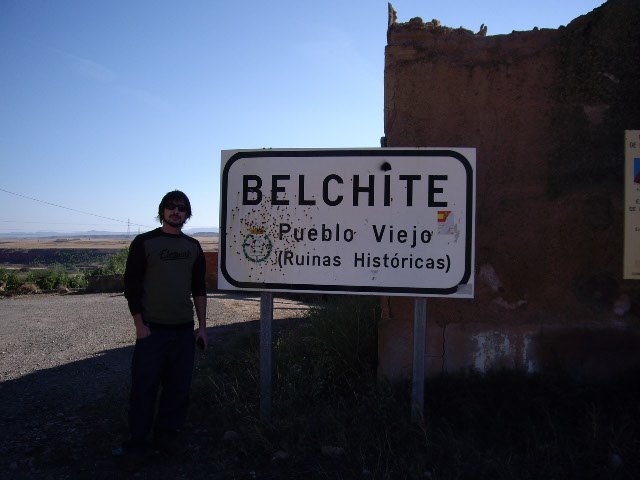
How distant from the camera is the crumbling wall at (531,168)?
13.9ft

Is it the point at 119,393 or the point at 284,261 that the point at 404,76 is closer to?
the point at 284,261

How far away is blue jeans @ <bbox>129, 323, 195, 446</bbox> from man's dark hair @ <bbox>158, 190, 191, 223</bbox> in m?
0.75

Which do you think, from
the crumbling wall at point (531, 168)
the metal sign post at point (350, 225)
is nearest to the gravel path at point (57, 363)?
the metal sign post at point (350, 225)

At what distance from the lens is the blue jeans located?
369 centimetres

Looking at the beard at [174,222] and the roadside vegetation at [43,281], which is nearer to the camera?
the beard at [174,222]

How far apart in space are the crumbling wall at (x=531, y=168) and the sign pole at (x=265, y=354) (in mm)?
887

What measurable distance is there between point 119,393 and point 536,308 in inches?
140

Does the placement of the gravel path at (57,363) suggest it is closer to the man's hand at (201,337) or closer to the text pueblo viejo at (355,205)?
the man's hand at (201,337)

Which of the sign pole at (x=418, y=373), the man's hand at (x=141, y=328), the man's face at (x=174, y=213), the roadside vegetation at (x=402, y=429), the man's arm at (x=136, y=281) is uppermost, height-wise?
the man's face at (x=174, y=213)

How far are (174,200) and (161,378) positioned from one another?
46.9 inches

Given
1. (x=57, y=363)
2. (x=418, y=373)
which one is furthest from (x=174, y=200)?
(x=57, y=363)

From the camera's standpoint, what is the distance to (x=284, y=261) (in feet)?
13.5

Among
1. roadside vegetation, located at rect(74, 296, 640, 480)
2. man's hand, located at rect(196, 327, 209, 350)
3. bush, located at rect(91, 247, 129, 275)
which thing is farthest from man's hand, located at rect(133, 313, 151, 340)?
bush, located at rect(91, 247, 129, 275)

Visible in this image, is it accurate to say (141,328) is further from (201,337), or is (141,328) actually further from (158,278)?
(201,337)
